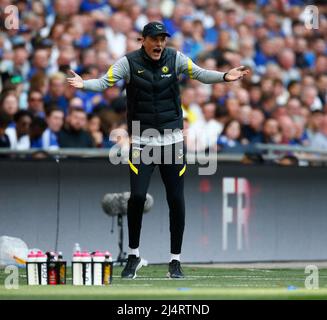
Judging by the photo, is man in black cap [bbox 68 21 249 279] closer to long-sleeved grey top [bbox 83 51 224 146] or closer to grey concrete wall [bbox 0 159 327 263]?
long-sleeved grey top [bbox 83 51 224 146]

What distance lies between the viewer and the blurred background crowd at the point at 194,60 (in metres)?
15.2

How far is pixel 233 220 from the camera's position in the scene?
1557 cm

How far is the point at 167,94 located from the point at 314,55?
9.33m

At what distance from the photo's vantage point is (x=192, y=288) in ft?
32.5

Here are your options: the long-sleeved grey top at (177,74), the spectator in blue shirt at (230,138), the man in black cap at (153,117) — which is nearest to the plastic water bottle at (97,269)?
the man in black cap at (153,117)

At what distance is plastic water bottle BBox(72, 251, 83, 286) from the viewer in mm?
10352

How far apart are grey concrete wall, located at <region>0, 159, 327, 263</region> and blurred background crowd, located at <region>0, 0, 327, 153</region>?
0.45 metres

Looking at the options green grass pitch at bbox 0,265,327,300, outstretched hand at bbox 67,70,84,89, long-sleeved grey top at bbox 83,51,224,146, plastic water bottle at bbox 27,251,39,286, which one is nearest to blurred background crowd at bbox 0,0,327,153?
green grass pitch at bbox 0,265,327,300

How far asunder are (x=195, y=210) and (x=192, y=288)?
18.5 ft

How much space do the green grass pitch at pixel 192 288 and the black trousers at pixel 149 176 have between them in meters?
0.59
